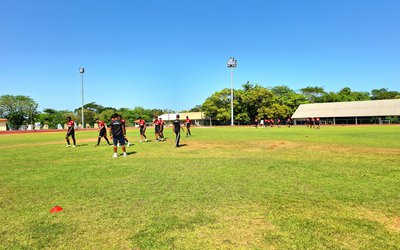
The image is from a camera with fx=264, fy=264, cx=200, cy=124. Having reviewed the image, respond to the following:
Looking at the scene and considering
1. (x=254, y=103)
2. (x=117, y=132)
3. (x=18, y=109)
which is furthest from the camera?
(x=18, y=109)

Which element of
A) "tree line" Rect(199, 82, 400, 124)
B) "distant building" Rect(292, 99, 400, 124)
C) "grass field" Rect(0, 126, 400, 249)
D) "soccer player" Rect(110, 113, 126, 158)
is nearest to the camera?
"grass field" Rect(0, 126, 400, 249)

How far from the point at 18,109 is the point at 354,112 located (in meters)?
94.5

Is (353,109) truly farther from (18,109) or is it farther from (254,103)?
(18,109)

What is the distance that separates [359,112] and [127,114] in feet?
245

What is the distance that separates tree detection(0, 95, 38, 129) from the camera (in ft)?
262

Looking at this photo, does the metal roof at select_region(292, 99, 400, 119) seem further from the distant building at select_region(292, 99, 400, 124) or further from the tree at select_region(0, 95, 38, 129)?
the tree at select_region(0, 95, 38, 129)

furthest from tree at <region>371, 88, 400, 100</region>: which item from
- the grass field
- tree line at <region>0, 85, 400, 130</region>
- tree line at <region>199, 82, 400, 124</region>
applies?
the grass field

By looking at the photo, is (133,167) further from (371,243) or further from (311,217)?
(371,243)

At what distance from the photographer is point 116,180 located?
683 centimetres

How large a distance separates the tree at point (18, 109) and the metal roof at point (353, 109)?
79.7 meters

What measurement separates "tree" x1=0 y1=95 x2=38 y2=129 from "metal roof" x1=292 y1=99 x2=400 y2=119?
79.7 metres

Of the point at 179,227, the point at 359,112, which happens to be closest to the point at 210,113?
the point at 359,112

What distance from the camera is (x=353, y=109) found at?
203 ft

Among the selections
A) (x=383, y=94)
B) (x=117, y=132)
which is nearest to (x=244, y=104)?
(x=383, y=94)
